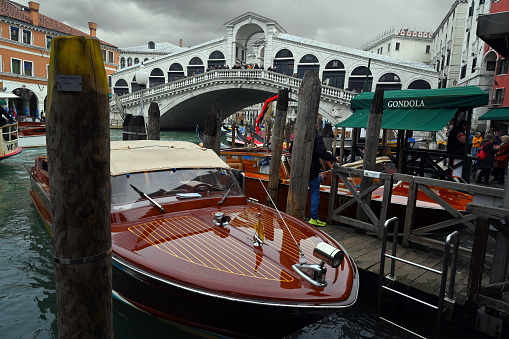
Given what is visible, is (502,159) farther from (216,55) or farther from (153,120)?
(216,55)

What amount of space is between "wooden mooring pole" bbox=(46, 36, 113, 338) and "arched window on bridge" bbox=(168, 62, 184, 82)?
39.7 m

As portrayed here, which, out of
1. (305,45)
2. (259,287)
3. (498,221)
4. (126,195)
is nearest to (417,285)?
(498,221)

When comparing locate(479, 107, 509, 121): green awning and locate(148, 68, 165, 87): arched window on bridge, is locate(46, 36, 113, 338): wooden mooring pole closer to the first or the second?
locate(479, 107, 509, 121): green awning

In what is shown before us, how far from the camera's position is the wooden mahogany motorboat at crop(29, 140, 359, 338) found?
2.72 m

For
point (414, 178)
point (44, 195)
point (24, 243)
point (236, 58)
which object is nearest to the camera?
point (414, 178)

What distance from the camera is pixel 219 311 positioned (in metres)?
2.77

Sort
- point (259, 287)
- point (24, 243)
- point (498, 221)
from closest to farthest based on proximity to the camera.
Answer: point (259, 287) < point (498, 221) < point (24, 243)

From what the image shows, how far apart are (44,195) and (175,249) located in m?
3.11

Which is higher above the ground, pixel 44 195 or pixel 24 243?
pixel 44 195

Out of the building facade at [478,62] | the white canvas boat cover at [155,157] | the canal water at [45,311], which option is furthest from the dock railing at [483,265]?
the building facade at [478,62]

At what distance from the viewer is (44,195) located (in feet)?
17.0

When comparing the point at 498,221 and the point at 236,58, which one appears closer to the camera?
the point at 498,221

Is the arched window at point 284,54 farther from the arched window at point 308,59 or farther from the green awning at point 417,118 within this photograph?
the green awning at point 417,118

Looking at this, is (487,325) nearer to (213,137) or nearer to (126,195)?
(126,195)
